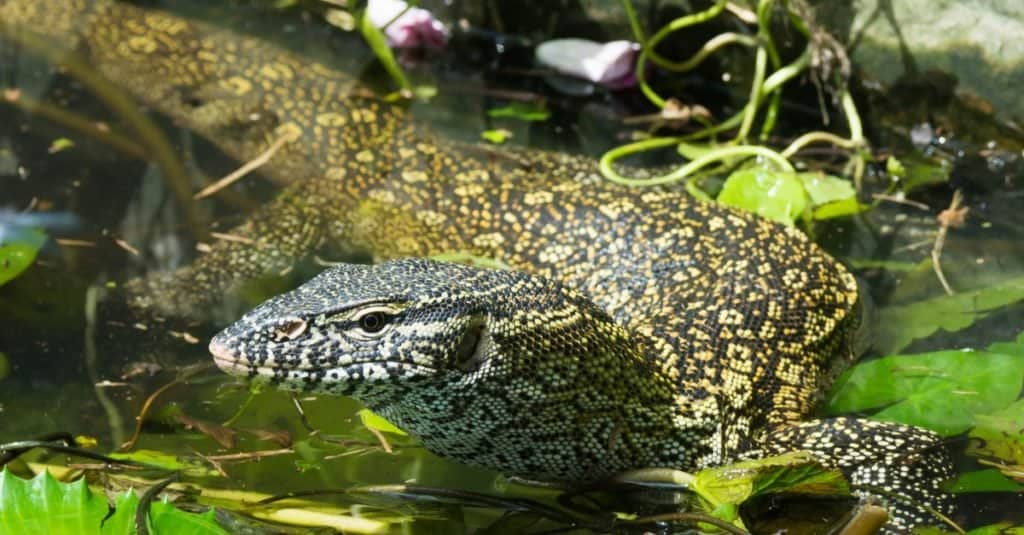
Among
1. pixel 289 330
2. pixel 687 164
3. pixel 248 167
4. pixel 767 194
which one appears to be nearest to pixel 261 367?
pixel 289 330

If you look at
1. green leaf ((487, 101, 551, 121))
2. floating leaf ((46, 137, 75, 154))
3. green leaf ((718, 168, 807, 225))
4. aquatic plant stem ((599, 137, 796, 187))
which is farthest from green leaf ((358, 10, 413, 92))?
green leaf ((718, 168, 807, 225))

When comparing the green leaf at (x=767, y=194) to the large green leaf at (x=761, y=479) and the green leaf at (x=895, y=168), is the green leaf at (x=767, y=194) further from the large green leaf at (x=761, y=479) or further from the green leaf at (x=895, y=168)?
the large green leaf at (x=761, y=479)

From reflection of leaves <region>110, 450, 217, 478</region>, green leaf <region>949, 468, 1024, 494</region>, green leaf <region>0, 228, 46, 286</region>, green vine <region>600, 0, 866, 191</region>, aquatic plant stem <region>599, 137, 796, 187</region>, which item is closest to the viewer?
green leaf <region>949, 468, 1024, 494</region>

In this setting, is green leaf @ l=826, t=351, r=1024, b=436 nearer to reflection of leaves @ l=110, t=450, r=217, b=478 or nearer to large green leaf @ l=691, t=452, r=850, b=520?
large green leaf @ l=691, t=452, r=850, b=520

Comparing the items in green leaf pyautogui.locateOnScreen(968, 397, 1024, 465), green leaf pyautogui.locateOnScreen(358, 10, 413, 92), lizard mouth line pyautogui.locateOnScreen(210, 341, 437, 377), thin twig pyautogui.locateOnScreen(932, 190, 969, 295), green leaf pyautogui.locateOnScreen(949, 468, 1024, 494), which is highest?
green leaf pyautogui.locateOnScreen(358, 10, 413, 92)

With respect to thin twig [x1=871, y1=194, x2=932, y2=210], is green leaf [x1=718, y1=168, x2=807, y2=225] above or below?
above

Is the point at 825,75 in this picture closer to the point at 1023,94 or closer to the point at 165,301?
the point at 1023,94
